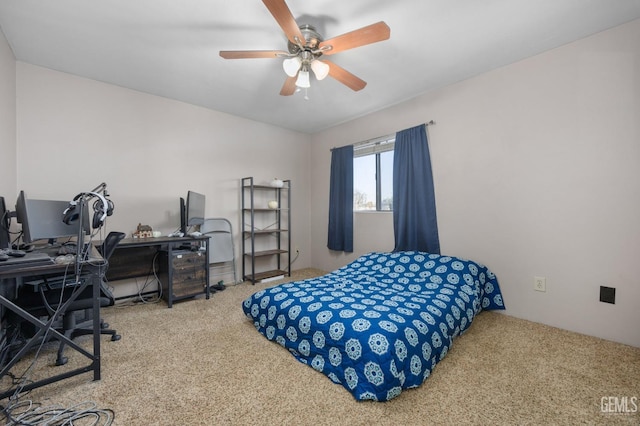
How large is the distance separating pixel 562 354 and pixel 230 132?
4194 millimetres

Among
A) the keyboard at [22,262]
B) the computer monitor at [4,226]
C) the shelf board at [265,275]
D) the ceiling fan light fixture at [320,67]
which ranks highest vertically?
the ceiling fan light fixture at [320,67]

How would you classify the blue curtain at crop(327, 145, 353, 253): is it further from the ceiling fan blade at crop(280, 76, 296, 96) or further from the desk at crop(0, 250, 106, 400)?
the desk at crop(0, 250, 106, 400)

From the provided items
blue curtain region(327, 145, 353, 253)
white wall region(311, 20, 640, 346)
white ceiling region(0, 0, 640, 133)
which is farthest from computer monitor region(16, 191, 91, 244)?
white wall region(311, 20, 640, 346)

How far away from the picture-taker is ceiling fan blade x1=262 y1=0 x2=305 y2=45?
1.44 meters

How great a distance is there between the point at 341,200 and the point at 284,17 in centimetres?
274

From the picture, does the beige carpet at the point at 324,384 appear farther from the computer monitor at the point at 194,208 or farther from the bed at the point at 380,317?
the computer monitor at the point at 194,208

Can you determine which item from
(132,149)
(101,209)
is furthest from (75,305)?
(132,149)

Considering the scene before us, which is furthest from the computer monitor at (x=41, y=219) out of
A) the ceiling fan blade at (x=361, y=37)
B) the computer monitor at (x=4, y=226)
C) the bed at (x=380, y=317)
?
the ceiling fan blade at (x=361, y=37)

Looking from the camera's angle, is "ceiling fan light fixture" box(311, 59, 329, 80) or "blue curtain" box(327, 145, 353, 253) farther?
"blue curtain" box(327, 145, 353, 253)

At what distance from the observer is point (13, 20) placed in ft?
6.42

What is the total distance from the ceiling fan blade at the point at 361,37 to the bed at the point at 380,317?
1.79 meters

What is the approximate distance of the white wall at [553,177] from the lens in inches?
78.4

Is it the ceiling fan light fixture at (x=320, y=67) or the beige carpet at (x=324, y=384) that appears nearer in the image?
the beige carpet at (x=324, y=384)

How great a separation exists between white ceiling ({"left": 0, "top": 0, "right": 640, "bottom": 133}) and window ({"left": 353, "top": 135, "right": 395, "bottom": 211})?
80cm
